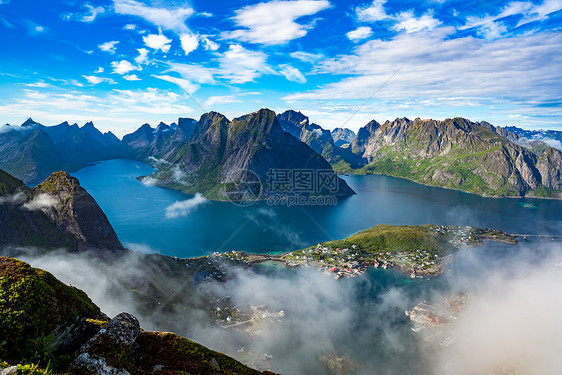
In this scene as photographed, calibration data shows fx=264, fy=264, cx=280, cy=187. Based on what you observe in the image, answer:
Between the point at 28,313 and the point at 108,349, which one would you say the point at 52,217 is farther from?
the point at 108,349

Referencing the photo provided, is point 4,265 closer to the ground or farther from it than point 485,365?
farther from it

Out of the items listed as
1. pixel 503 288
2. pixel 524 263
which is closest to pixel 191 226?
pixel 503 288

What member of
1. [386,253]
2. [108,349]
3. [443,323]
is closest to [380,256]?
[386,253]

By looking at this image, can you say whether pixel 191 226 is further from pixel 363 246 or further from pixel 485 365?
pixel 485 365

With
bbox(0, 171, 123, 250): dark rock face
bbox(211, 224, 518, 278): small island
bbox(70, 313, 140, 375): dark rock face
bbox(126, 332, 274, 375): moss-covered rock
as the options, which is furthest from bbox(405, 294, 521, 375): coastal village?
bbox(0, 171, 123, 250): dark rock face

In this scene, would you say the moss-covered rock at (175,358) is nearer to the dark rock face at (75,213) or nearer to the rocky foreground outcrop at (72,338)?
the rocky foreground outcrop at (72,338)

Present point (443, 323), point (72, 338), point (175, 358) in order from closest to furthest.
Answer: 1. point (72, 338)
2. point (175, 358)
3. point (443, 323)
